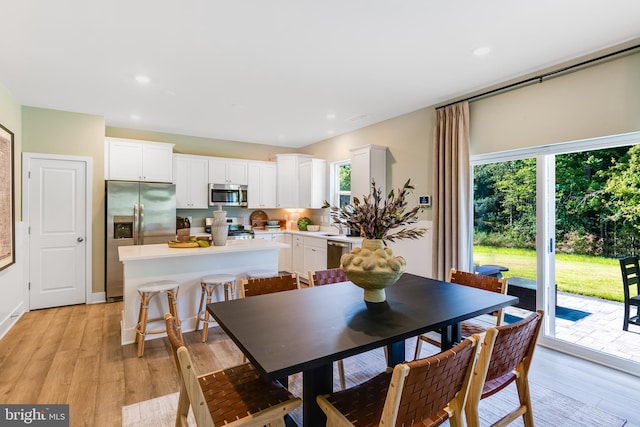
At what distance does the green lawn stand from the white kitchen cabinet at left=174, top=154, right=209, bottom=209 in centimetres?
479

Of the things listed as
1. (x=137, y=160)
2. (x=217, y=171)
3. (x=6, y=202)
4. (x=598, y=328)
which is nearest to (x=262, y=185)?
(x=217, y=171)

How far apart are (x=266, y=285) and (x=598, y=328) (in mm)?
3097

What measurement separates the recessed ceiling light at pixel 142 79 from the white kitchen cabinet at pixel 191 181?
226cm

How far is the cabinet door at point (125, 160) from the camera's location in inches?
189

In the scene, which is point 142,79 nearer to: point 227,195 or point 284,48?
point 284,48

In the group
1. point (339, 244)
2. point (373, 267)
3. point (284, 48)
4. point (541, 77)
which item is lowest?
point (339, 244)

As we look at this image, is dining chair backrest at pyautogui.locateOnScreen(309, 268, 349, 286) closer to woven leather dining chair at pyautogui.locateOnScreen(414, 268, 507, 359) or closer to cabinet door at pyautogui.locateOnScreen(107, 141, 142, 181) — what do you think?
woven leather dining chair at pyautogui.locateOnScreen(414, 268, 507, 359)

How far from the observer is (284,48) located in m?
2.70

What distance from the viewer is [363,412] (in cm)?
133

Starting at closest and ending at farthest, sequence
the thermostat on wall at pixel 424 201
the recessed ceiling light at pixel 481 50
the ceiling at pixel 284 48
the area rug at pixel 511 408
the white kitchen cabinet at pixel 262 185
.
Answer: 1. the area rug at pixel 511 408
2. the ceiling at pixel 284 48
3. the recessed ceiling light at pixel 481 50
4. the thermostat on wall at pixel 424 201
5. the white kitchen cabinet at pixel 262 185

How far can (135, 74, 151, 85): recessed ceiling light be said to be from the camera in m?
3.23

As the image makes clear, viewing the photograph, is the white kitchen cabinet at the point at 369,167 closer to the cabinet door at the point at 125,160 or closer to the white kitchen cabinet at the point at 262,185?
the white kitchen cabinet at the point at 262,185

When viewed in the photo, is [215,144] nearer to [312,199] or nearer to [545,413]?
[312,199]

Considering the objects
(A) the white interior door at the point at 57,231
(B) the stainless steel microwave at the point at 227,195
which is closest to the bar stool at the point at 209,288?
(A) the white interior door at the point at 57,231
